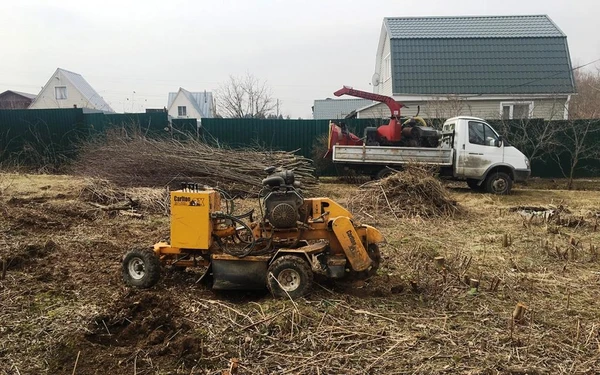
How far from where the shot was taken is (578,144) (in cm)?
1523

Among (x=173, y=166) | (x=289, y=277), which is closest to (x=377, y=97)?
(x=173, y=166)

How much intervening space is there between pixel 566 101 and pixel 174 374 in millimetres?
20698

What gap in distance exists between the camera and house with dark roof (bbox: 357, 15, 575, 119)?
19562mm

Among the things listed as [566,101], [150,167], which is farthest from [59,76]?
[566,101]

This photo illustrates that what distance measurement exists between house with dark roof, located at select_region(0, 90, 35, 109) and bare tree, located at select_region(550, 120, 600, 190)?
53.7 meters

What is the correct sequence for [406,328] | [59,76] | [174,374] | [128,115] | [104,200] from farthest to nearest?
[59,76] < [128,115] < [104,200] < [406,328] < [174,374]

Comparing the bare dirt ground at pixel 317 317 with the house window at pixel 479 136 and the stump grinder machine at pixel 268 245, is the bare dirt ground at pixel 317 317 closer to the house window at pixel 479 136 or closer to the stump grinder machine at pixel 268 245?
the stump grinder machine at pixel 268 245

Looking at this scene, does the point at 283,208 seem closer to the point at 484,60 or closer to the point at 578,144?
the point at 578,144

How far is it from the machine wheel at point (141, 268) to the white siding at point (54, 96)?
47120 millimetres

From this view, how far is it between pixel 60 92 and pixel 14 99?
36.8 ft

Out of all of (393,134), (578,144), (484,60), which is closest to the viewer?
(393,134)

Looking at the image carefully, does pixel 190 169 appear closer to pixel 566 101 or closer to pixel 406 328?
pixel 406 328

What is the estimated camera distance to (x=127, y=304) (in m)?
4.12

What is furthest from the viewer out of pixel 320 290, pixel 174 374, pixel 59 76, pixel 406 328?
pixel 59 76
